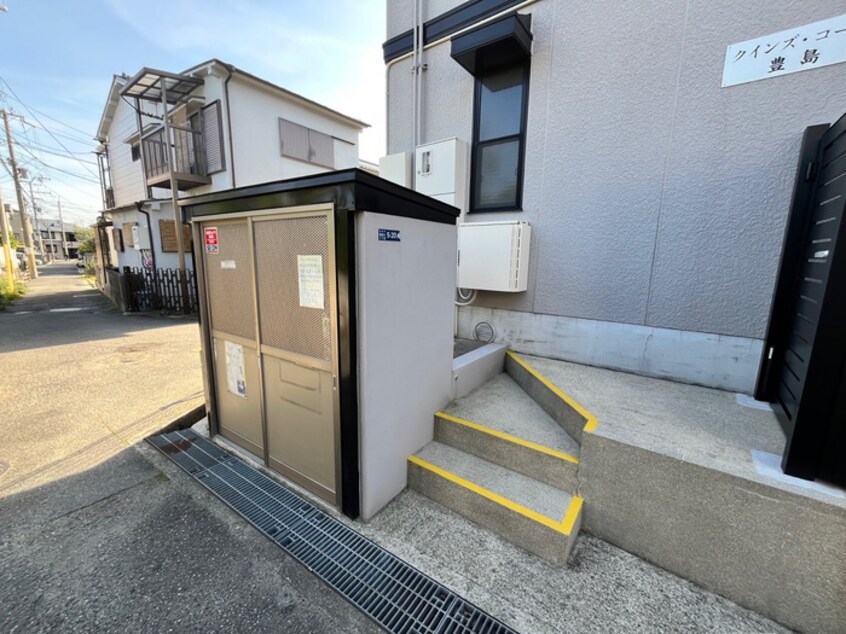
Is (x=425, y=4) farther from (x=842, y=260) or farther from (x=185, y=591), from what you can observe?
(x=185, y=591)

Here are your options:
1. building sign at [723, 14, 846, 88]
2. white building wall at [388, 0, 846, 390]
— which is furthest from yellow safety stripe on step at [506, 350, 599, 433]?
building sign at [723, 14, 846, 88]

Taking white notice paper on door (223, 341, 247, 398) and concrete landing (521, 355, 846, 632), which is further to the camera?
white notice paper on door (223, 341, 247, 398)

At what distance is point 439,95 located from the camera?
4.15 m

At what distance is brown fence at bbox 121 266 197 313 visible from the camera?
29.6 ft

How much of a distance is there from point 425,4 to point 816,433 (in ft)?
17.0

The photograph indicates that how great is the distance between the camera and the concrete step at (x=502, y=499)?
6.39ft

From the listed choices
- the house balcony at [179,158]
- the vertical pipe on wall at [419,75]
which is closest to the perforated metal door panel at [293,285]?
the vertical pipe on wall at [419,75]

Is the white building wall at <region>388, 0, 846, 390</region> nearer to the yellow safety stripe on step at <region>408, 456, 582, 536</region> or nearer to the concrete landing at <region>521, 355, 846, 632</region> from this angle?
the concrete landing at <region>521, 355, 846, 632</region>

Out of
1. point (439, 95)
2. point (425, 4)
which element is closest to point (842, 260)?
point (439, 95)

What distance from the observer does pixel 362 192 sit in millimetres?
1907

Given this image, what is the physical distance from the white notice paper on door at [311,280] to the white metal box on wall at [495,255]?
204cm

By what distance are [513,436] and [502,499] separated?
1.59ft

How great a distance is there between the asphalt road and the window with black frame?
3726 mm

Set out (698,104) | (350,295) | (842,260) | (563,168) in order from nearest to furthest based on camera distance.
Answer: (842,260) → (350,295) → (698,104) → (563,168)
